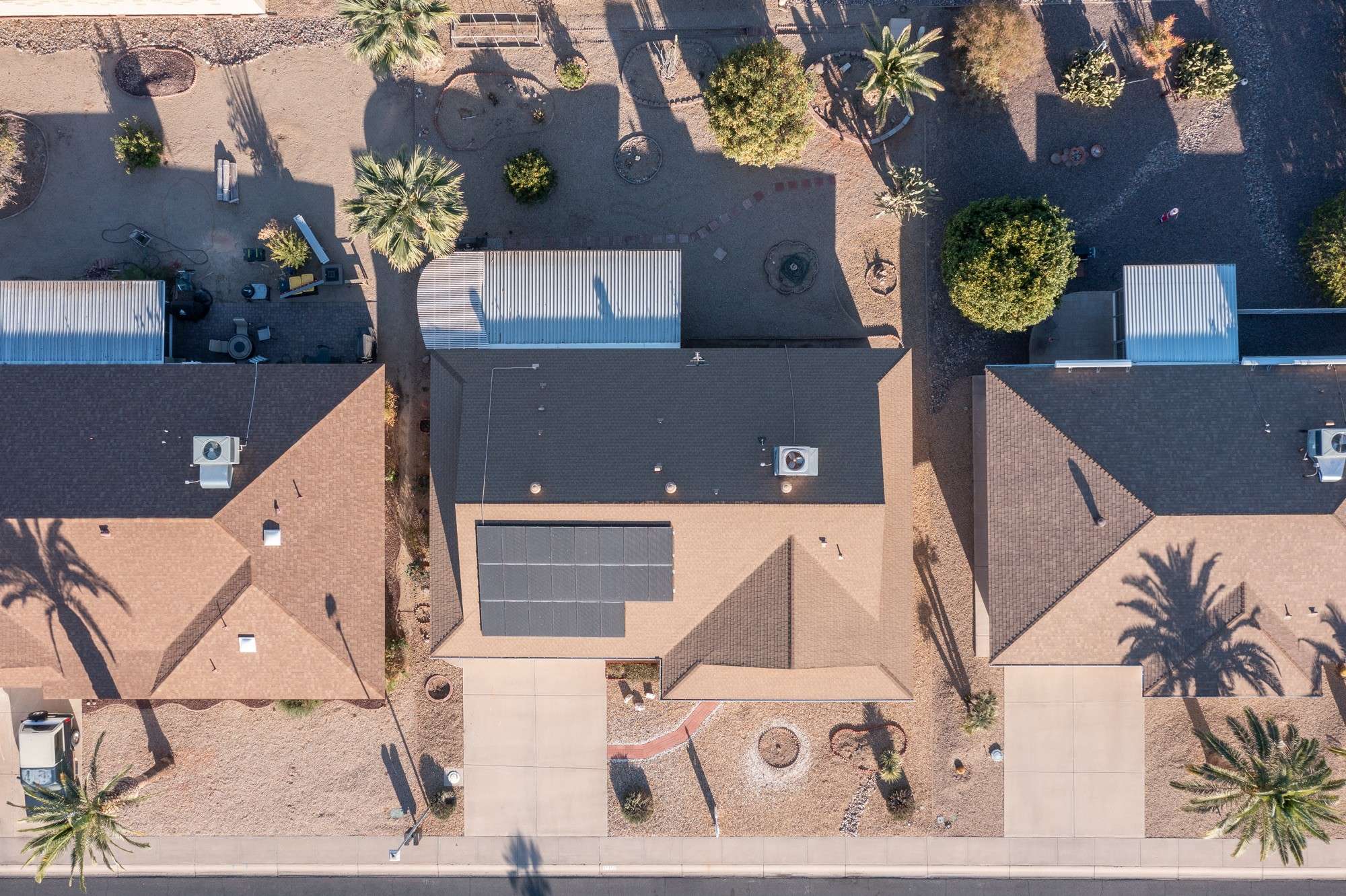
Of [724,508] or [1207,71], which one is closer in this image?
[724,508]

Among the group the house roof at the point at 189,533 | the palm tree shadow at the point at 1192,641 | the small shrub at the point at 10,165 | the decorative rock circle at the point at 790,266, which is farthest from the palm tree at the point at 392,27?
the palm tree shadow at the point at 1192,641

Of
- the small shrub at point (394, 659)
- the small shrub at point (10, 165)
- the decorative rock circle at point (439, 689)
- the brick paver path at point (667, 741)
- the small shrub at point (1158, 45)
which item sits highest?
the small shrub at point (1158, 45)

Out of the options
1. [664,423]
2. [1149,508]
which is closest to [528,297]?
[664,423]

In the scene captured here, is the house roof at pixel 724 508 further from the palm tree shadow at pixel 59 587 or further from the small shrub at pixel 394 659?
the palm tree shadow at pixel 59 587

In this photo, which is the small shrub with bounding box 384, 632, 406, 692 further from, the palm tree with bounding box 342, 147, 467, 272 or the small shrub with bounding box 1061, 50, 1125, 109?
the small shrub with bounding box 1061, 50, 1125, 109

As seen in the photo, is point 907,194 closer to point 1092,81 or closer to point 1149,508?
point 1092,81

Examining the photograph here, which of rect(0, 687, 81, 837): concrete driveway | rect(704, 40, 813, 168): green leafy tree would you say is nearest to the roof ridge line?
rect(704, 40, 813, 168): green leafy tree
